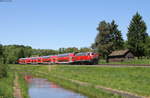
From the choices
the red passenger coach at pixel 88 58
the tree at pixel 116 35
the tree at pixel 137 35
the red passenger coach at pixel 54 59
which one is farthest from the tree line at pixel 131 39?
the red passenger coach at pixel 88 58

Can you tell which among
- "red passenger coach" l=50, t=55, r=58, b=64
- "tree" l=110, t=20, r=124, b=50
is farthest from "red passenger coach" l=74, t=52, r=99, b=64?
"tree" l=110, t=20, r=124, b=50

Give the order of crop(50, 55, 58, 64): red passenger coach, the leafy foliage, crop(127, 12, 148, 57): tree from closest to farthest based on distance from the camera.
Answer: crop(50, 55, 58, 64): red passenger coach → crop(127, 12, 148, 57): tree → the leafy foliage

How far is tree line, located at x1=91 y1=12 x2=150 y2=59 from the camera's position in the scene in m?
96.3

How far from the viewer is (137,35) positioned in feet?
323

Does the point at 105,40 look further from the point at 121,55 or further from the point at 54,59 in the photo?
the point at 54,59

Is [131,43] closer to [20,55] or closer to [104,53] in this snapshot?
[104,53]

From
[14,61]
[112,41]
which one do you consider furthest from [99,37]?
[14,61]

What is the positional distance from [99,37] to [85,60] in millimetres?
30421

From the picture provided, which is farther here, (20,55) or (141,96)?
(20,55)

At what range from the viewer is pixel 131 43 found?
9694cm

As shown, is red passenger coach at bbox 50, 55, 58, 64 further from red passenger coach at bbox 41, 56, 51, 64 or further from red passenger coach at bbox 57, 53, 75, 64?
red passenger coach at bbox 41, 56, 51, 64

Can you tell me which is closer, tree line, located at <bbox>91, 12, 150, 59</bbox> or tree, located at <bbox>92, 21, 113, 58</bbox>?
tree line, located at <bbox>91, 12, 150, 59</bbox>

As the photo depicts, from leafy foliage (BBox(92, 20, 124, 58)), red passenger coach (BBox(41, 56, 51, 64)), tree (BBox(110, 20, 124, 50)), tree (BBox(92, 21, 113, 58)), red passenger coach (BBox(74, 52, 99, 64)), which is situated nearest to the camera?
red passenger coach (BBox(74, 52, 99, 64))

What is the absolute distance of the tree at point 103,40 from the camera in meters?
98.2
